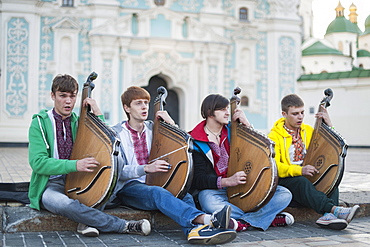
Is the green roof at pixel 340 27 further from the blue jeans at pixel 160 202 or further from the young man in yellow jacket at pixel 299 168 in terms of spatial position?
the blue jeans at pixel 160 202

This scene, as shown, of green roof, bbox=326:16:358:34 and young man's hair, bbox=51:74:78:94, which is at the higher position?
green roof, bbox=326:16:358:34

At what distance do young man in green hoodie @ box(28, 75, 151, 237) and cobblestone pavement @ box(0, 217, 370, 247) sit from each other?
4.0 inches

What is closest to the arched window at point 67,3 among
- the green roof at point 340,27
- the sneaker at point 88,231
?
the sneaker at point 88,231

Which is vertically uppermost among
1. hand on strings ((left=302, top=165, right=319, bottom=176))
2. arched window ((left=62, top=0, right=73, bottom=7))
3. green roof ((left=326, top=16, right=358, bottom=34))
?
green roof ((left=326, top=16, right=358, bottom=34))

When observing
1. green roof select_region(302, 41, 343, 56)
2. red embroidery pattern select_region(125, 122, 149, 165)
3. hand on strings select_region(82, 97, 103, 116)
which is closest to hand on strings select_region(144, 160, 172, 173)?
red embroidery pattern select_region(125, 122, 149, 165)

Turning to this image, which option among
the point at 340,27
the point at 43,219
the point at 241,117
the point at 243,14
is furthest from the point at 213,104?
the point at 340,27

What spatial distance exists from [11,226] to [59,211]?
49 cm

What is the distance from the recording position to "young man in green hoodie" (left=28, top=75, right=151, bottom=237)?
13.2 ft

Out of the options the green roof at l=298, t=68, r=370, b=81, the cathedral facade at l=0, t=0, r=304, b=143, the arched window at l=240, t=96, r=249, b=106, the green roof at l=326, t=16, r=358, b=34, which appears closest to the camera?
the cathedral facade at l=0, t=0, r=304, b=143

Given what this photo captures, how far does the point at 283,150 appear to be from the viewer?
5.00 meters

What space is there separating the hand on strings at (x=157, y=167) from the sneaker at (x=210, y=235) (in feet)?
2.08

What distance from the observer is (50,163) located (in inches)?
159

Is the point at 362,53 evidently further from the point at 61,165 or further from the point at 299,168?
the point at 61,165

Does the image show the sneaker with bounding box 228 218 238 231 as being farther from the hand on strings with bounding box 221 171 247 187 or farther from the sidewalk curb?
the sidewalk curb
